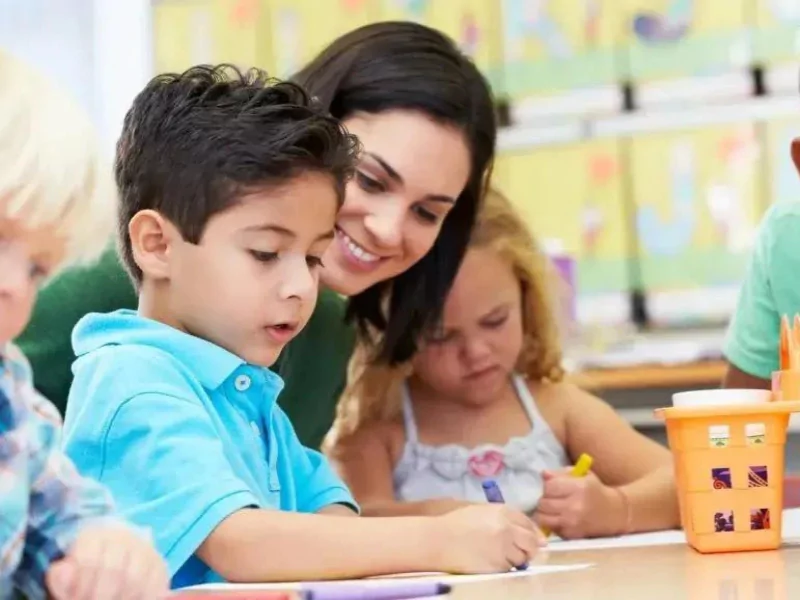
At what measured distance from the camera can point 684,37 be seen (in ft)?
11.6

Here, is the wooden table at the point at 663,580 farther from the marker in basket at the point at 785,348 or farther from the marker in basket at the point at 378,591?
the marker in basket at the point at 785,348

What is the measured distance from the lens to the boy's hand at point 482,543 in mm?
959

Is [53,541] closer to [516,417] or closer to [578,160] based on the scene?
[516,417]

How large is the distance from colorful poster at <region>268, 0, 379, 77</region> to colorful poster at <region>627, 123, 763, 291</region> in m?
0.90

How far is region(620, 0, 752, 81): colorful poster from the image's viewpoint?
3490 mm

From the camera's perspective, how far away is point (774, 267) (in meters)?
1.59

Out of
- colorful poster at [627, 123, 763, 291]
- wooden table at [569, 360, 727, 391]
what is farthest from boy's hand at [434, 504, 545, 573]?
colorful poster at [627, 123, 763, 291]

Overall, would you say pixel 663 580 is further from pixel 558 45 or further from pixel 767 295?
pixel 558 45

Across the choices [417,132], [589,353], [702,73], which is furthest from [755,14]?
[417,132]

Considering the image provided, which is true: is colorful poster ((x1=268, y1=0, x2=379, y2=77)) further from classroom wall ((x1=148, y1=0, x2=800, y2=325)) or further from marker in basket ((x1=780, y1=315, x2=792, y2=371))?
marker in basket ((x1=780, y1=315, x2=792, y2=371))

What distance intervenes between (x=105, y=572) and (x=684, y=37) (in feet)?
10.4

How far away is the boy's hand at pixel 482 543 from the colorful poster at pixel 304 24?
117 inches

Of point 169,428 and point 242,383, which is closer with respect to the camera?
point 169,428

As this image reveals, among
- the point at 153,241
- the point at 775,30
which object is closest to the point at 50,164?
the point at 153,241
